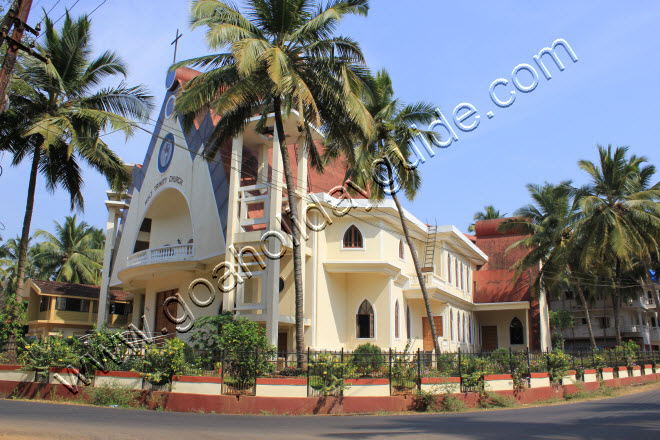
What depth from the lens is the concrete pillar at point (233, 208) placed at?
70.7 ft

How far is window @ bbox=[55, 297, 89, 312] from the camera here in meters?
34.7

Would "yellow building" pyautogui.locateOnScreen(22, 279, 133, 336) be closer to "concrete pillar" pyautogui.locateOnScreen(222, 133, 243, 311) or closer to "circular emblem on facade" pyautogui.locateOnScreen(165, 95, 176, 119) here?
"circular emblem on facade" pyautogui.locateOnScreen(165, 95, 176, 119)

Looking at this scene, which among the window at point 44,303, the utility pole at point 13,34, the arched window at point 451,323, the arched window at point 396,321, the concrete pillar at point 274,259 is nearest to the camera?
the utility pole at point 13,34

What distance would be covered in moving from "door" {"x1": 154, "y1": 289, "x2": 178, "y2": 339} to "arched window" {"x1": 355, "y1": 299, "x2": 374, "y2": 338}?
347 inches

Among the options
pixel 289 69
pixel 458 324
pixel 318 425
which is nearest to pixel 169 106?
pixel 289 69

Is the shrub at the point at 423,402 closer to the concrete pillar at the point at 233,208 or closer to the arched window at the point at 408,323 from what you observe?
the concrete pillar at the point at 233,208

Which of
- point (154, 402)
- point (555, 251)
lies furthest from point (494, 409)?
point (555, 251)

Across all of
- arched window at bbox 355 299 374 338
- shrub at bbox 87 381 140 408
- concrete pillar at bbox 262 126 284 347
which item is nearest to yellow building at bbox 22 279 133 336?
arched window at bbox 355 299 374 338

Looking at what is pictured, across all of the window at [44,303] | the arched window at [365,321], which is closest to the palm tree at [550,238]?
the arched window at [365,321]

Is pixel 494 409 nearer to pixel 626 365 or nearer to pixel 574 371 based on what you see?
pixel 574 371

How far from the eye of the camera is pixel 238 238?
2178 cm

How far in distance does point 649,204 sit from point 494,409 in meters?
18.9

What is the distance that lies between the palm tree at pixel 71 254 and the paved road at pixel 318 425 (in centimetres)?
3333

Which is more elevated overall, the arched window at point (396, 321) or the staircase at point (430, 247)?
the staircase at point (430, 247)
